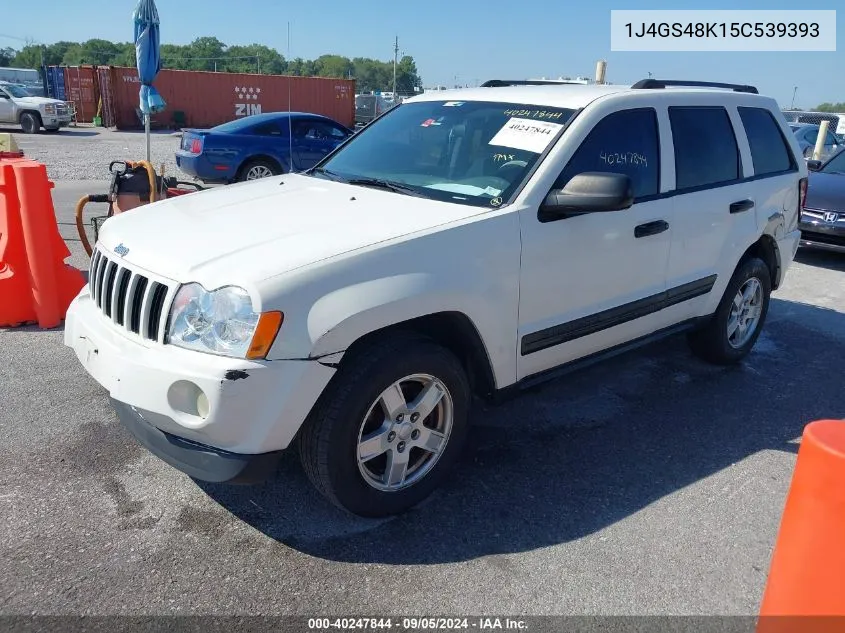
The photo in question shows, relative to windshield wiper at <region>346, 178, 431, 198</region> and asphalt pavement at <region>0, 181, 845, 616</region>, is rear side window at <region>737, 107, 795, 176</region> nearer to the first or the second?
asphalt pavement at <region>0, 181, 845, 616</region>

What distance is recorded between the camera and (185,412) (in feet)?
8.59

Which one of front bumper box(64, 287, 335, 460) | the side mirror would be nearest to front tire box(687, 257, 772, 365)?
the side mirror

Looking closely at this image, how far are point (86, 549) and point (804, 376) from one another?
469 cm

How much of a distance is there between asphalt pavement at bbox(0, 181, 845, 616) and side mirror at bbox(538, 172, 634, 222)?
1.32m

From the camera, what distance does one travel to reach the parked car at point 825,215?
28.0 feet

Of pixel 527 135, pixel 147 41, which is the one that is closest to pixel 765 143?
pixel 527 135

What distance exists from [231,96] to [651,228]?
31.9 metres

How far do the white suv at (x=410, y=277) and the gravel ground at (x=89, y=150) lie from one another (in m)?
9.47

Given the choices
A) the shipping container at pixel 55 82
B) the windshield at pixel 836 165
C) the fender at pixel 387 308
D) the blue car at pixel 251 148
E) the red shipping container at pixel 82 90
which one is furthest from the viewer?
the shipping container at pixel 55 82

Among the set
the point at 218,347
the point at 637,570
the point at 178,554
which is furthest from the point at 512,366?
the point at 178,554

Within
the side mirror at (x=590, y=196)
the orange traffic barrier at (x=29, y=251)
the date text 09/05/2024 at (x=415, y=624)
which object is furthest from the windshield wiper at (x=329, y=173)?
the date text 09/05/2024 at (x=415, y=624)

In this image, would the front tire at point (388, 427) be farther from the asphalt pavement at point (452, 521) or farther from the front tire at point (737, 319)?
the front tire at point (737, 319)

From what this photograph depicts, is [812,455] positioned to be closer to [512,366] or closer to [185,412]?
[512,366]

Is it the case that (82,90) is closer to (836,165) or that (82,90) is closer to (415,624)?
(836,165)
